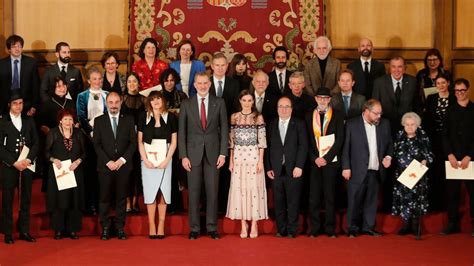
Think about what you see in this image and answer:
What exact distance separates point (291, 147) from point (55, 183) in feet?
7.70

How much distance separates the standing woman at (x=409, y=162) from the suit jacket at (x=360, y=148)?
0.15 m

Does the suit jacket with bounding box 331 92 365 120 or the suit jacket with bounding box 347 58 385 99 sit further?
the suit jacket with bounding box 347 58 385 99

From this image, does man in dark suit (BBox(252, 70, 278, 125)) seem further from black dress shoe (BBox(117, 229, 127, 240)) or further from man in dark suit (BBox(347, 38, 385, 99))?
black dress shoe (BBox(117, 229, 127, 240))

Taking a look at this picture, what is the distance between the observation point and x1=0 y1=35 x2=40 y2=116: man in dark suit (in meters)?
8.31

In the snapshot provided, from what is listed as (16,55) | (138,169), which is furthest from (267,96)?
(16,55)

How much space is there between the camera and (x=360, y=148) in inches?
286

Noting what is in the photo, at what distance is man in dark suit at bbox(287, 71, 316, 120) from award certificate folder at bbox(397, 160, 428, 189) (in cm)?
117

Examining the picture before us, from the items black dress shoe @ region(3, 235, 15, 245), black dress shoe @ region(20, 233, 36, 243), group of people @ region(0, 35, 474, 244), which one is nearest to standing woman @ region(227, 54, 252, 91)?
group of people @ region(0, 35, 474, 244)

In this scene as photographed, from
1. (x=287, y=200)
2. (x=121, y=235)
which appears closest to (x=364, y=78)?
(x=287, y=200)

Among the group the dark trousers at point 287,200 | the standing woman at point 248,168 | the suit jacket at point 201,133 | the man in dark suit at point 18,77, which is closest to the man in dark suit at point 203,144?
the suit jacket at point 201,133

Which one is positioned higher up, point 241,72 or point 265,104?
point 241,72

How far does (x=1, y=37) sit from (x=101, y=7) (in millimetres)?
1329

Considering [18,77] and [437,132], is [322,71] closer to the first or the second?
[437,132]

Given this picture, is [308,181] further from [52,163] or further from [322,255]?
[52,163]
